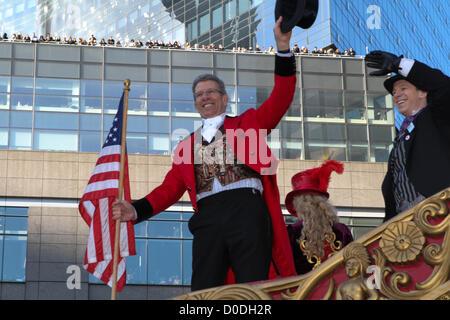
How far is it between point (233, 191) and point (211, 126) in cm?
56

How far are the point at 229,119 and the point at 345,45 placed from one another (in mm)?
42882

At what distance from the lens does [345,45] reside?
4694 centimetres

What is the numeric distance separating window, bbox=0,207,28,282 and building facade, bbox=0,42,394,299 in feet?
0.11

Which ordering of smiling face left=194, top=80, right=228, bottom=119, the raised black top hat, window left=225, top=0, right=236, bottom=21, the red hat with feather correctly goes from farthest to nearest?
window left=225, top=0, right=236, bottom=21, the red hat with feather, smiling face left=194, top=80, right=228, bottom=119, the raised black top hat

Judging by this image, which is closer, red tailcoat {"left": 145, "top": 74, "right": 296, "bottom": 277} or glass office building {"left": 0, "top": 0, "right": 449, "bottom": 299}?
red tailcoat {"left": 145, "top": 74, "right": 296, "bottom": 277}

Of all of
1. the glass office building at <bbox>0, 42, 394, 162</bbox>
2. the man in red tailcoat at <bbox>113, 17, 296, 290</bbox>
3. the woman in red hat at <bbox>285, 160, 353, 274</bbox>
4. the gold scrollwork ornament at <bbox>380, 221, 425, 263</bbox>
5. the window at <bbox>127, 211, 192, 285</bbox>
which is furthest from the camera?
the glass office building at <bbox>0, 42, 394, 162</bbox>

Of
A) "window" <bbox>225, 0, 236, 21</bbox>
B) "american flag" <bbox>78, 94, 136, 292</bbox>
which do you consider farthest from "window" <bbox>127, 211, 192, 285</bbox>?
"window" <bbox>225, 0, 236, 21</bbox>

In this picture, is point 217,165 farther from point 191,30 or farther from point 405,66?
point 191,30

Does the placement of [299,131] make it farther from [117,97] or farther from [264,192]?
[264,192]

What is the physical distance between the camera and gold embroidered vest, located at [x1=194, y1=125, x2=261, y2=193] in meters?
4.93

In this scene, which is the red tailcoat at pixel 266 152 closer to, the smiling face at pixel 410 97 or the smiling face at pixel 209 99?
the smiling face at pixel 209 99

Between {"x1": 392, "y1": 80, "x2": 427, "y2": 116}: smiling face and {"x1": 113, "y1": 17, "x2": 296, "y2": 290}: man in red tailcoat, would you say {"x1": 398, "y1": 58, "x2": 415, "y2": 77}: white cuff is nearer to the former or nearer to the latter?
{"x1": 392, "y1": 80, "x2": 427, "y2": 116}: smiling face

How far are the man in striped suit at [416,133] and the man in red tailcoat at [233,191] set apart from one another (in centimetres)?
67

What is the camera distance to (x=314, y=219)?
21.5 feet
